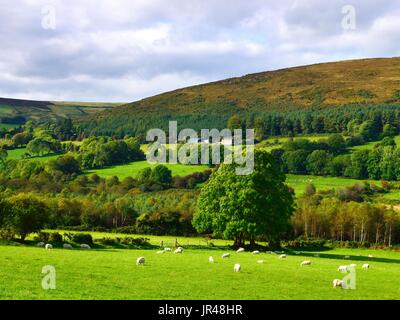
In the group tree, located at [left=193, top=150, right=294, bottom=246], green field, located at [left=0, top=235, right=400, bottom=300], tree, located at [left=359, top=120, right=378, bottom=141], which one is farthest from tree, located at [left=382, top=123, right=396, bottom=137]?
green field, located at [left=0, top=235, right=400, bottom=300]

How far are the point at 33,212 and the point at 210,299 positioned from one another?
1623 inches

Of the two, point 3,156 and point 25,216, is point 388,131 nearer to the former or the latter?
point 3,156

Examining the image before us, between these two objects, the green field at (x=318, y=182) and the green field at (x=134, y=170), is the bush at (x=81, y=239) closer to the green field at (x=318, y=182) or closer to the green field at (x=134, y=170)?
the green field at (x=318, y=182)

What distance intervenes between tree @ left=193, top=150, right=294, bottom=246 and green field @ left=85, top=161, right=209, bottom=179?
82.6 metres

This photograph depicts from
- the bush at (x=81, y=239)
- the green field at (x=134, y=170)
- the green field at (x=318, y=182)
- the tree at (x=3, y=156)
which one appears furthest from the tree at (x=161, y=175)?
the bush at (x=81, y=239)

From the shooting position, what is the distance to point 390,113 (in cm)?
19650

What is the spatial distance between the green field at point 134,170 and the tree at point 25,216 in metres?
82.8

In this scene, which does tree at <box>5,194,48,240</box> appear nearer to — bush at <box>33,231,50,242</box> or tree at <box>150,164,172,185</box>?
bush at <box>33,231,50,242</box>

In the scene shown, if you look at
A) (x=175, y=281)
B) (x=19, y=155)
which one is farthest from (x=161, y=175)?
(x=175, y=281)

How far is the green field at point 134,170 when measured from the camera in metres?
148
